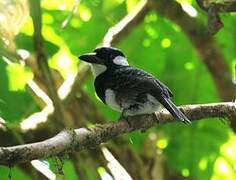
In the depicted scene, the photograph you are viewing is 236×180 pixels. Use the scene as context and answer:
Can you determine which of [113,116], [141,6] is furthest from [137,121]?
[141,6]

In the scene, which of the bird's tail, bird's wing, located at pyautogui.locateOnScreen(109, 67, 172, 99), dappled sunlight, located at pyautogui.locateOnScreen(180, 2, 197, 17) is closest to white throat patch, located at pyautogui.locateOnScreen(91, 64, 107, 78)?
bird's wing, located at pyautogui.locateOnScreen(109, 67, 172, 99)

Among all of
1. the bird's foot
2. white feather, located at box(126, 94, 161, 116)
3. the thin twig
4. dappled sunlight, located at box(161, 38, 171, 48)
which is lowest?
dappled sunlight, located at box(161, 38, 171, 48)

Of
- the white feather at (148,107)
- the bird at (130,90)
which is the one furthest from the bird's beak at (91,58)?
the white feather at (148,107)

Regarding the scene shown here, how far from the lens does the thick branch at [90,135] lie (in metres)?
2.09

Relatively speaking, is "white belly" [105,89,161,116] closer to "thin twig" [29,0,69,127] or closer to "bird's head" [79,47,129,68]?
"bird's head" [79,47,129,68]

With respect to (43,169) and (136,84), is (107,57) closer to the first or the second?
(136,84)

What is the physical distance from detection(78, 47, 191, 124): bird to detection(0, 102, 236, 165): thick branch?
0.24 feet

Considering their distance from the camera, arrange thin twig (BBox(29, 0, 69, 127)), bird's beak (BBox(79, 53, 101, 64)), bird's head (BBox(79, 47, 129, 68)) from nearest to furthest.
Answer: thin twig (BBox(29, 0, 69, 127))
bird's beak (BBox(79, 53, 101, 64))
bird's head (BBox(79, 47, 129, 68))

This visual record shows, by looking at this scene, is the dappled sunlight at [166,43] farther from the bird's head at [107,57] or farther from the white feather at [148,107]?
the white feather at [148,107]

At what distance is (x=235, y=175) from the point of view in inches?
198

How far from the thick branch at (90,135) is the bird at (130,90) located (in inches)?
2.9

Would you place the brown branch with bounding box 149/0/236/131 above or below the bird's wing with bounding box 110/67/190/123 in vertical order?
below

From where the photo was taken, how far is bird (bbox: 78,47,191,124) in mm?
3434

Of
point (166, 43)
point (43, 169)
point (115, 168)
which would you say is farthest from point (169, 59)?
point (43, 169)
